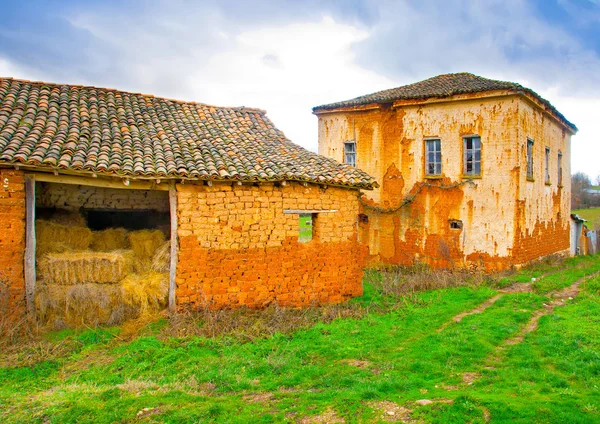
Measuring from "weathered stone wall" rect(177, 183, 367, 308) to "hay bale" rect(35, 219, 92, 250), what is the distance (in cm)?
265

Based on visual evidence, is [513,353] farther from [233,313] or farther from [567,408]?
[233,313]

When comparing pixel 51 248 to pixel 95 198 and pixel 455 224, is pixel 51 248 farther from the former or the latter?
pixel 455 224

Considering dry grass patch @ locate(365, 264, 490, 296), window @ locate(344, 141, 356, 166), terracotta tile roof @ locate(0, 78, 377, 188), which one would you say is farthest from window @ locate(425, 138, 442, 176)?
terracotta tile roof @ locate(0, 78, 377, 188)

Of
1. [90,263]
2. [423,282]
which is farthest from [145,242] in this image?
[423,282]

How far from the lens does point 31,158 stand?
304 inches

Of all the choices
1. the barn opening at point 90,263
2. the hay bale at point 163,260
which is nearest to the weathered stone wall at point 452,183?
the barn opening at point 90,263

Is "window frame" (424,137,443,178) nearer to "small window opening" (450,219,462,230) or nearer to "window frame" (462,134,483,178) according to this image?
"window frame" (462,134,483,178)

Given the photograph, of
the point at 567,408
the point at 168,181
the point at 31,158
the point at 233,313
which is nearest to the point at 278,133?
the point at 168,181

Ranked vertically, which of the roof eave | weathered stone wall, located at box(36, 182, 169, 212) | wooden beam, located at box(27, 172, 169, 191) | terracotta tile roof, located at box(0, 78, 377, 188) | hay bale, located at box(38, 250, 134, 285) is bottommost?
hay bale, located at box(38, 250, 134, 285)

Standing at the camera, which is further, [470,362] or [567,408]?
[470,362]

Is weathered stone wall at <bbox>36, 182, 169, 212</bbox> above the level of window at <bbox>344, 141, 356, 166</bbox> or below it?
below

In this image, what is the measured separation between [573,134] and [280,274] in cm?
1806

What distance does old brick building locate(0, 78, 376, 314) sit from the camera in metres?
8.18

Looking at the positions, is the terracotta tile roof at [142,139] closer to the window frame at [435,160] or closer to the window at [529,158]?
the window frame at [435,160]
